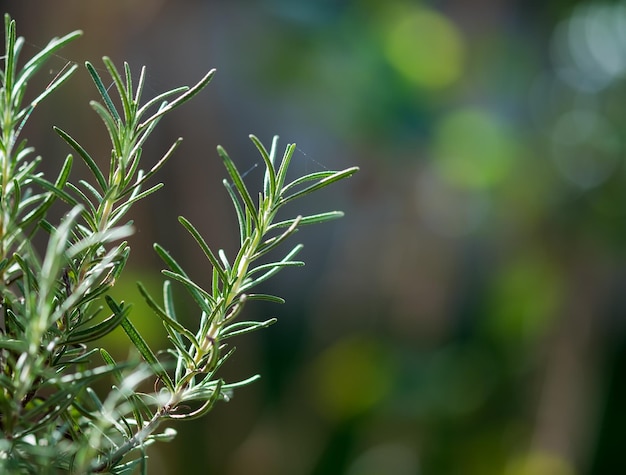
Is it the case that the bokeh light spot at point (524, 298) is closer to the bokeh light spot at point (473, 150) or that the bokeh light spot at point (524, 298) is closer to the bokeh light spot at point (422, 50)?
the bokeh light spot at point (473, 150)

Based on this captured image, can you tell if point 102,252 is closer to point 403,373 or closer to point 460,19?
point 403,373

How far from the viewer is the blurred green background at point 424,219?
1503mm

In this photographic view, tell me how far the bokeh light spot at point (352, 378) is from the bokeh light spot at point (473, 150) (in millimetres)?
403

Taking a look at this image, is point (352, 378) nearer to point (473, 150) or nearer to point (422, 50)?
point (473, 150)

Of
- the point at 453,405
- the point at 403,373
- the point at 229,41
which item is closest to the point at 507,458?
the point at 453,405

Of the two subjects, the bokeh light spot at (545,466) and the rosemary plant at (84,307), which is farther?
the bokeh light spot at (545,466)

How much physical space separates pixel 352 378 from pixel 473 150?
0.54 metres

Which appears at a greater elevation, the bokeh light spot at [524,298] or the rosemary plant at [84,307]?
the rosemary plant at [84,307]

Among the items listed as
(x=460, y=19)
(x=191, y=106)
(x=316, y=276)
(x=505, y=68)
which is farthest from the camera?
(x=316, y=276)

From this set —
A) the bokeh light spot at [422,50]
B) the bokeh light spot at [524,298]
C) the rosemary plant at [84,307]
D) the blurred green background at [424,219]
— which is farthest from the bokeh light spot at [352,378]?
the rosemary plant at [84,307]

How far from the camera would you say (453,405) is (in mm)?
1592

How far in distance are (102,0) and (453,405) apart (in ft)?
3.54

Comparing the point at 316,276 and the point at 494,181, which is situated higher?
the point at 494,181

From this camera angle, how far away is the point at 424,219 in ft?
5.59
